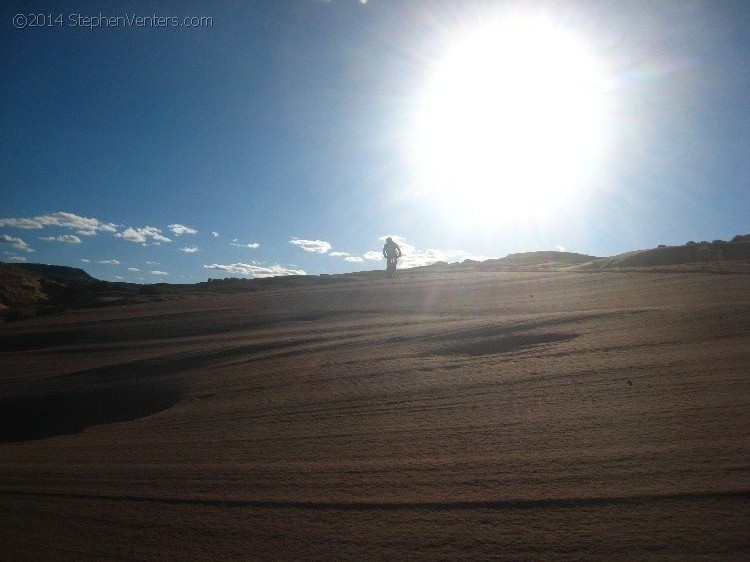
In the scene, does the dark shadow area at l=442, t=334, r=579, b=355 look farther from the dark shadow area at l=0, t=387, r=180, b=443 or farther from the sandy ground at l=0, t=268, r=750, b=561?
the dark shadow area at l=0, t=387, r=180, b=443

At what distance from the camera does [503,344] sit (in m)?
7.97

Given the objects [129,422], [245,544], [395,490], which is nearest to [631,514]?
[395,490]

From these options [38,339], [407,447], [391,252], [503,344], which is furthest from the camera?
[391,252]

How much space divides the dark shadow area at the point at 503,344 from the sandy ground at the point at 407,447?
56mm

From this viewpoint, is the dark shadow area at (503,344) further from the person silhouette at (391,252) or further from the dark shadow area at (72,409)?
the person silhouette at (391,252)

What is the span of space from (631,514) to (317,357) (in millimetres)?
5932

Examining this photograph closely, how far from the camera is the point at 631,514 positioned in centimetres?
309

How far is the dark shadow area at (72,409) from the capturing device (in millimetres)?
6902

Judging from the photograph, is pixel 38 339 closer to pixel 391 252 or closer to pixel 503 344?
pixel 503 344

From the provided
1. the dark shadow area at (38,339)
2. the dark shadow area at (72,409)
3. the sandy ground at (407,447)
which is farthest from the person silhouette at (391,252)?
the dark shadow area at (72,409)

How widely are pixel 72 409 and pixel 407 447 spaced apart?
561 centimetres

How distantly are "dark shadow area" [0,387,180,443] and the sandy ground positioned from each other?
0.04m

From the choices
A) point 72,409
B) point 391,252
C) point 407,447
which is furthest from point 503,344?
point 391,252

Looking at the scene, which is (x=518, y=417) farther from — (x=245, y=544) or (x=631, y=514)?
(x=245, y=544)
